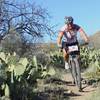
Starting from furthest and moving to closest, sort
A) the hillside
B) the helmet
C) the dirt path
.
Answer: the hillside → the helmet → the dirt path

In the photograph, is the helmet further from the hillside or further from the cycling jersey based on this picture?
the hillside

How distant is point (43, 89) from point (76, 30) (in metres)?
1.84

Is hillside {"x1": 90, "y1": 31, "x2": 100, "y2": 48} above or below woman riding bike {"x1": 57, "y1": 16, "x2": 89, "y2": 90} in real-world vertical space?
above

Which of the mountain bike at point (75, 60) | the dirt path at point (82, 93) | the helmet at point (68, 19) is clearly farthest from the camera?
the mountain bike at point (75, 60)

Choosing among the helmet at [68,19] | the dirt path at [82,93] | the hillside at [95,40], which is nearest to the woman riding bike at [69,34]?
the helmet at [68,19]

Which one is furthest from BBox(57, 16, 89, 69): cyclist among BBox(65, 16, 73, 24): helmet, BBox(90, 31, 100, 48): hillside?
BBox(90, 31, 100, 48): hillside

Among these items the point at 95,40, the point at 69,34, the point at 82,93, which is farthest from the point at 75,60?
the point at 95,40

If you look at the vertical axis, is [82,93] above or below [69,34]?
below

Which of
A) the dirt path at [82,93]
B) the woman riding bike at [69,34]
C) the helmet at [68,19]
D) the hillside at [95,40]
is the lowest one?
the dirt path at [82,93]

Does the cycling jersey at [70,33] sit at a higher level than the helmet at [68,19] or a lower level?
lower

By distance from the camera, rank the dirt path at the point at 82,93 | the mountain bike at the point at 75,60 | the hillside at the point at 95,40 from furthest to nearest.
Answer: the hillside at the point at 95,40, the mountain bike at the point at 75,60, the dirt path at the point at 82,93

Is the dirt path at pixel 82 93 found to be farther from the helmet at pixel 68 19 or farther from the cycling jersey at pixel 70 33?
the helmet at pixel 68 19

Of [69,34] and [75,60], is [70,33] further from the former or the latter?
[75,60]

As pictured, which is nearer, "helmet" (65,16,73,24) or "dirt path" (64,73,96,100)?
"dirt path" (64,73,96,100)
